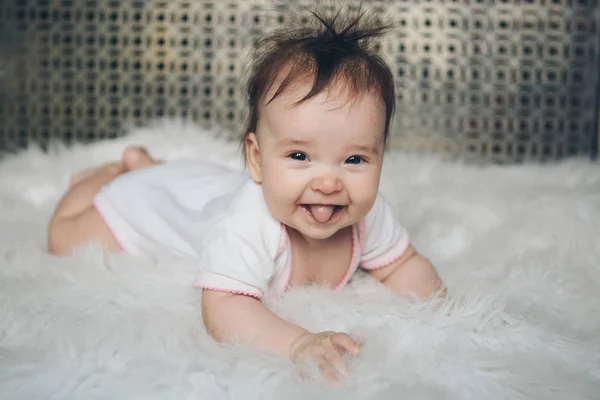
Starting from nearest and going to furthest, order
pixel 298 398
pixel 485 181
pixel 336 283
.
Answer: pixel 298 398 < pixel 336 283 < pixel 485 181

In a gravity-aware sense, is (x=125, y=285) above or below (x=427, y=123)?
below

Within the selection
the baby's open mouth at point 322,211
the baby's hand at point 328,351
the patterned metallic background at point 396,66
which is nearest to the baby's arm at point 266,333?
the baby's hand at point 328,351

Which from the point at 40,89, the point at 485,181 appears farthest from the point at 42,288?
the point at 40,89

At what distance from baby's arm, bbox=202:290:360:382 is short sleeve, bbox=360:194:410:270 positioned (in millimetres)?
224

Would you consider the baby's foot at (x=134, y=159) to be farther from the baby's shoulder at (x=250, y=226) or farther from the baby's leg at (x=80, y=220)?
the baby's shoulder at (x=250, y=226)

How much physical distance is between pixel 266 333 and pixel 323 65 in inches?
11.1

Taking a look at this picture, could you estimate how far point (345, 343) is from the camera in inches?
22.8

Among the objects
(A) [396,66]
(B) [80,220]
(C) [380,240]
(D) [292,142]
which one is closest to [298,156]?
(D) [292,142]

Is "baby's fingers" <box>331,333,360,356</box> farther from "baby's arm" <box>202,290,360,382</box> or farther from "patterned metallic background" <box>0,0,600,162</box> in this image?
"patterned metallic background" <box>0,0,600,162</box>

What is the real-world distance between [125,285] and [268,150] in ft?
0.86

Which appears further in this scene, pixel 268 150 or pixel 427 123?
pixel 427 123

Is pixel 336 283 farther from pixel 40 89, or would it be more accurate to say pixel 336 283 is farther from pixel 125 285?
pixel 40 89

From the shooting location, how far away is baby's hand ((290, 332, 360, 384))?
56cm

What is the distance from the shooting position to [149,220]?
0.96 meters
